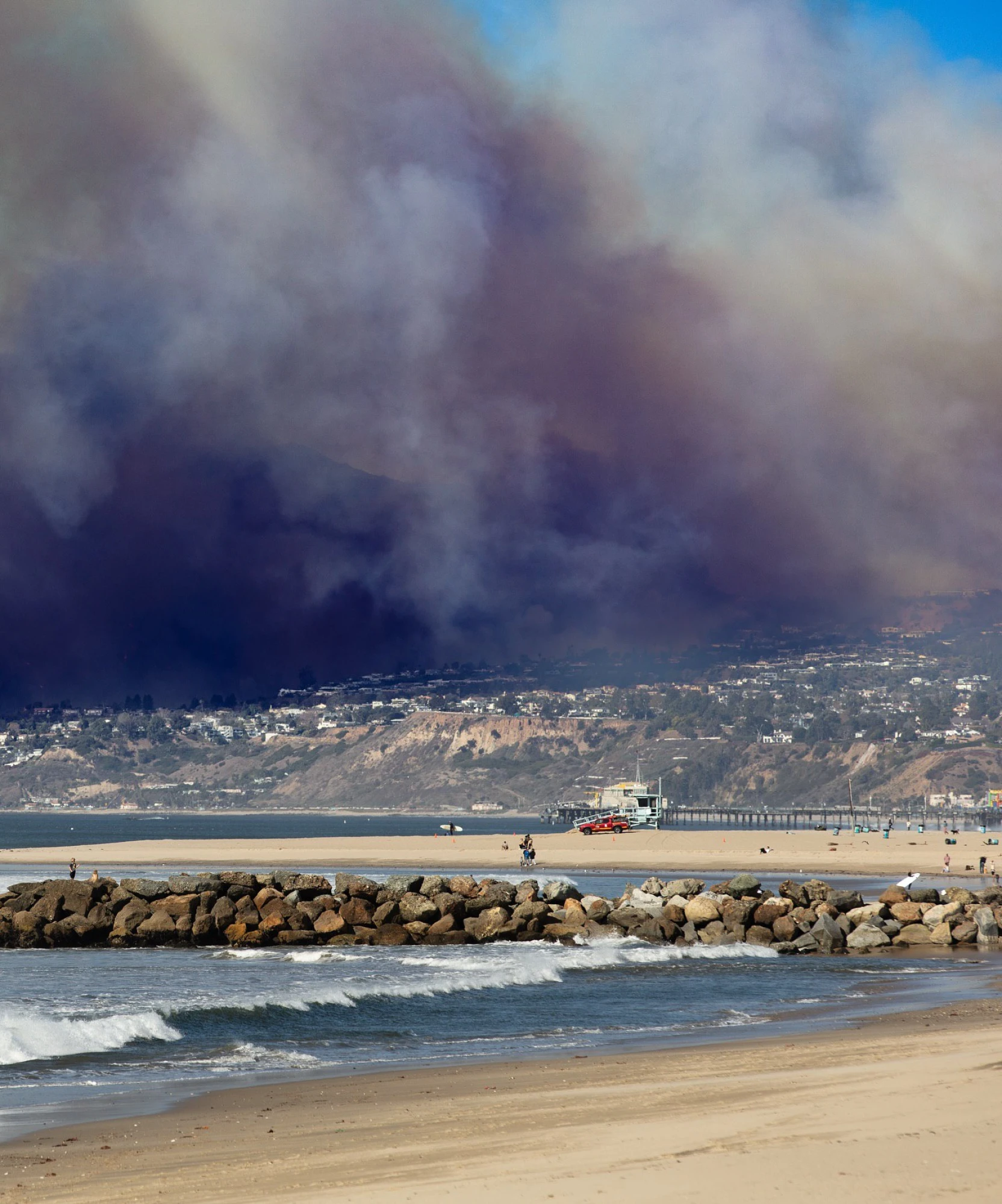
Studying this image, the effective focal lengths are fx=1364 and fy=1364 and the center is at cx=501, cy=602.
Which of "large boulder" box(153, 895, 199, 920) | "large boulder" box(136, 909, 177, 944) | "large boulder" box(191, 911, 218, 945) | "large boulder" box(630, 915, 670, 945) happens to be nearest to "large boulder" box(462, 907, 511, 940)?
"large boulder" box(630, 915, 670, 945)

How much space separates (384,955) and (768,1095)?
17.9m

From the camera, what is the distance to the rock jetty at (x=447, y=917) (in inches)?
1271

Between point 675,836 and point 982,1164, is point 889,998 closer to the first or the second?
point 982,1164

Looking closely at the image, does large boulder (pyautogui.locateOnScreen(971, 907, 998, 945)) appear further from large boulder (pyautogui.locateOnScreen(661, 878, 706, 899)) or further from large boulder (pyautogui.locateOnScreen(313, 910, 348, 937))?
large boulder (pyautogui.locateOnScreen(313, 910, 348, 937))

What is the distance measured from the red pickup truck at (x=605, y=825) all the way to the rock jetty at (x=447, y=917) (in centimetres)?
7569

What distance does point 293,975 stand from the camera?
2592 centimetres

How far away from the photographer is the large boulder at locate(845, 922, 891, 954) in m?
31.2

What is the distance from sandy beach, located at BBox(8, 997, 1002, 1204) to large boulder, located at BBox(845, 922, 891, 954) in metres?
16.1

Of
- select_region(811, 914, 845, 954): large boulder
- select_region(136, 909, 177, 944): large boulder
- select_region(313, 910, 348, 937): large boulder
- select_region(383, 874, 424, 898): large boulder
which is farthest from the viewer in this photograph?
select_region(383, 874, 424, 898): large boulder

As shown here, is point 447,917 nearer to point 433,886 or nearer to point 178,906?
point 433,886

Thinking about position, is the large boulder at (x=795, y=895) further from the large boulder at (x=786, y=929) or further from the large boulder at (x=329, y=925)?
the large boulder at (x=329, y=925)

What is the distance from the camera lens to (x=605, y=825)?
376 feet

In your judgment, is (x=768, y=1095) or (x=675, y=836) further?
(x=675, y=836)

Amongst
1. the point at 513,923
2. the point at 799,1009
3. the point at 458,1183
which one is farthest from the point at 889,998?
the point at 458,1183
